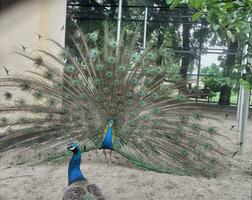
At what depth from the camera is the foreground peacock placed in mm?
4570

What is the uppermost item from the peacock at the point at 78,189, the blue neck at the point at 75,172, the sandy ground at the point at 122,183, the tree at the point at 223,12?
the tree at the point at 223,12

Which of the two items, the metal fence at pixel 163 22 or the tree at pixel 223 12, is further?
the metal fence at pixel 163 22

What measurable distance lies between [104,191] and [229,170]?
1787mm

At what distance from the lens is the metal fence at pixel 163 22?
10984 mm

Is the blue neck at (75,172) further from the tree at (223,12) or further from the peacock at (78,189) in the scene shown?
the tree at (223,12)

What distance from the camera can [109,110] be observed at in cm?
489

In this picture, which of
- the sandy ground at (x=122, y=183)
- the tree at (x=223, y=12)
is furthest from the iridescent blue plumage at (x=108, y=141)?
the tree at (x=223, y=12)

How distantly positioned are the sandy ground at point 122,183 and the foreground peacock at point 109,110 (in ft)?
0.51

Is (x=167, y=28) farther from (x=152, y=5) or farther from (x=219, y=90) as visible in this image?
(x=219, y=90)

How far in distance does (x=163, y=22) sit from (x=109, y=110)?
779 cm

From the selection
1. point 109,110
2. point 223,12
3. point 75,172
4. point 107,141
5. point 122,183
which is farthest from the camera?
point 109,110

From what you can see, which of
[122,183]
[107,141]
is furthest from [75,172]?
[107,141]

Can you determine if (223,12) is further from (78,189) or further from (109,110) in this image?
(109,110)

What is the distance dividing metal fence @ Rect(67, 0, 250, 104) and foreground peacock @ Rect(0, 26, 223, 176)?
559cm
